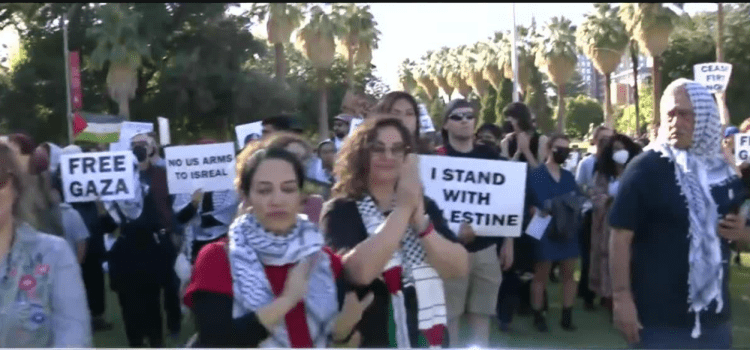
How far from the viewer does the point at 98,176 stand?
307 inches

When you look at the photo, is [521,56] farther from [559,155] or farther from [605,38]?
[559,155]

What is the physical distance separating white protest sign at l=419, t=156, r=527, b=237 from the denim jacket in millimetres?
2607

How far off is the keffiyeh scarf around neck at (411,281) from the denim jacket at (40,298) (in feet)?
3.07

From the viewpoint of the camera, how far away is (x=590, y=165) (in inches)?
444

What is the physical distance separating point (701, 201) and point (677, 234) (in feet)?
0.51

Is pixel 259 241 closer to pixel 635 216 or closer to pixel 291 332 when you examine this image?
pixel 291 332

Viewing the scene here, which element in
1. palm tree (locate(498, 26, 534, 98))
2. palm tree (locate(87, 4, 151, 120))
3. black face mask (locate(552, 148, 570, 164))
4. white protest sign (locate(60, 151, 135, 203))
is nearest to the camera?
white protest sign (locate(60, 151, 135, 203))

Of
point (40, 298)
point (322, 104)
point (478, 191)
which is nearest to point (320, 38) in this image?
point (322, 104)

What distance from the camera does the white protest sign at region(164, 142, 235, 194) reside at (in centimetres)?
830

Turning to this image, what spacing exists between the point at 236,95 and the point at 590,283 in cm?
3031

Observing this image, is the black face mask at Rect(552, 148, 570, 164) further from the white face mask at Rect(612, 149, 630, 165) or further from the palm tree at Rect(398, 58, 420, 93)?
the palm tree at Rect(398, 58, 420, 93)

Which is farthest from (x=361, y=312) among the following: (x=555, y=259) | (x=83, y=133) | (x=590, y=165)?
(x=83, y=133)

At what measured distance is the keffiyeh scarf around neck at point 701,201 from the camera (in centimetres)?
416

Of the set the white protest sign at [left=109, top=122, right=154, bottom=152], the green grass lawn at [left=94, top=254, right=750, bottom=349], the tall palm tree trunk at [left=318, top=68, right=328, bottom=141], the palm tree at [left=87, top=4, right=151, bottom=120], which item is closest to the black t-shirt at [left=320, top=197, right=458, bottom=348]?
the green grass lawn at [left=94, top=254, right=750, bottom=349]
